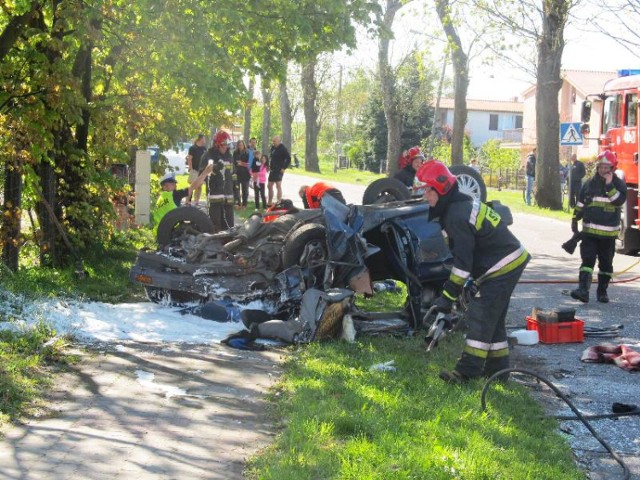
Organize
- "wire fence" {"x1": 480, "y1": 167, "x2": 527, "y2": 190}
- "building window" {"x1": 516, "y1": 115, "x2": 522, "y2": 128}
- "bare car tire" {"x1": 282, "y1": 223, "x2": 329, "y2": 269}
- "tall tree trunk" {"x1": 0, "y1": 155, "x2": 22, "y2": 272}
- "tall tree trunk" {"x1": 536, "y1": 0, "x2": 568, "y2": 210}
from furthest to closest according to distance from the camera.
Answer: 1. "building window" {"x1": 516, "y1": 115, "x2": 522, "y2": 128}
2. "wire fence" {"x1": 480, "y1": 167, "x2": 527, "y2": 190}
3. "tall tree trunk" {"x1": 536, "y1": 0, "x2": 568, "y2": 210}
4. "tall tree trunk" {"x1": 0, "y1": 155, "x2": 22, "y2": 272}
5. "bare car tire" {"x1": 282, "y1": 223, "x2": 329, "y2": 269}

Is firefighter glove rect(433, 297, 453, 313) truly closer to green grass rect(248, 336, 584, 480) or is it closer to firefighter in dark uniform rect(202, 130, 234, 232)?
green grass rect(248, 336, 584, 480)

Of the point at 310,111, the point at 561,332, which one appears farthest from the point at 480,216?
the point at 310,111

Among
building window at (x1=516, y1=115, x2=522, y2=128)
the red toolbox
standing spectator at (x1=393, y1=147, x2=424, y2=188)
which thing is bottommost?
the red toolbox

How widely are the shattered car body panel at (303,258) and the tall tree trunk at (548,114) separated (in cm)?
1742

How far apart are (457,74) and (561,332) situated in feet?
70.7

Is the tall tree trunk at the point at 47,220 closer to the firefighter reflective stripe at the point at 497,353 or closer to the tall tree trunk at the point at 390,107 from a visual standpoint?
the firefighter reflective stripe at the point at 497,353

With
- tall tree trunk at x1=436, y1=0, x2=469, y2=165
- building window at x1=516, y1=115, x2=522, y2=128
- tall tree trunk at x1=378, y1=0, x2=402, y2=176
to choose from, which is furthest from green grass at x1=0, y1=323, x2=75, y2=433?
building window at x1=516, y1=115, x2=522, y2=128

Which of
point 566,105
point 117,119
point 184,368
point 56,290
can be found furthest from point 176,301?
point 566,105

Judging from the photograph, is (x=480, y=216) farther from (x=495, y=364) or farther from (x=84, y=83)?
(x=84, y=83)

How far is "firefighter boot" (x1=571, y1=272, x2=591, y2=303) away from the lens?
1091cm

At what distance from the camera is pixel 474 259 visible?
6949 millimetres

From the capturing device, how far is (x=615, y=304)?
10.9m

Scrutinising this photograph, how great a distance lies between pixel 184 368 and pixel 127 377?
53 cm

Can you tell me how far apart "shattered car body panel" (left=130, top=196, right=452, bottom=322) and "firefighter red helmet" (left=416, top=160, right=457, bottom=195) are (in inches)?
78.2
